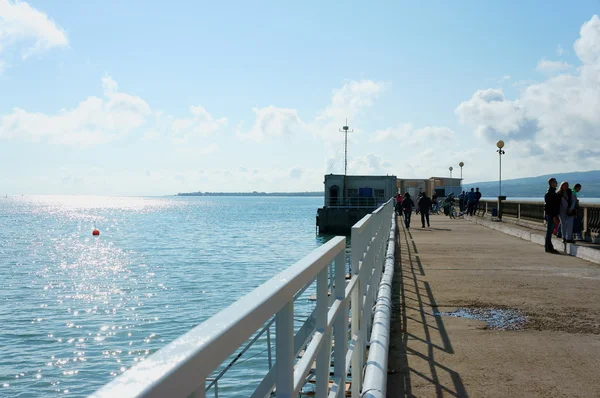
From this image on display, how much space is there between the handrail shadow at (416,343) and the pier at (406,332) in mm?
15

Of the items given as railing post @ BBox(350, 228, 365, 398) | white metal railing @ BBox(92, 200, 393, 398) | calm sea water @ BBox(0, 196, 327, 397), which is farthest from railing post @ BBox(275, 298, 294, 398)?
calm sea water @ BBox(0, 196, 327, 397)

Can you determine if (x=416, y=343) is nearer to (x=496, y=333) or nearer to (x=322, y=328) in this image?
(x=496, y=333)

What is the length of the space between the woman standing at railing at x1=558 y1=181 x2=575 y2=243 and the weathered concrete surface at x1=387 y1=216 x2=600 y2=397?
2253 millimetres

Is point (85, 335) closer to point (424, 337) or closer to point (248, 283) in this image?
point (248, 283)

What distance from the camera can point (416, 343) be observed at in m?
6.71

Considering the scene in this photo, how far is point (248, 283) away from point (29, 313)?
9.14m

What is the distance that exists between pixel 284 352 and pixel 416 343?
4946 mm

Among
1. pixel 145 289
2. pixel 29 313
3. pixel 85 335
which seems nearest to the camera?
pixel 85 335

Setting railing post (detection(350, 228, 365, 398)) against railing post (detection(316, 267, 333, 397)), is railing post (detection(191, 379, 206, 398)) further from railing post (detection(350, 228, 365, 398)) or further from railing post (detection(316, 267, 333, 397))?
railing post (detection(350, 228, 365, 398))

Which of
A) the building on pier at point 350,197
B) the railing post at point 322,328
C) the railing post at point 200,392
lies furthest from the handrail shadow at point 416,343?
the building on pier at point 350,197

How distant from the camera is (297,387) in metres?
2.23

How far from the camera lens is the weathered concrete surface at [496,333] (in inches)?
211

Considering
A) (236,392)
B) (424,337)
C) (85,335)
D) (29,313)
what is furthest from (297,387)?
(29,313)

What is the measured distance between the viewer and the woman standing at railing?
610 inches
